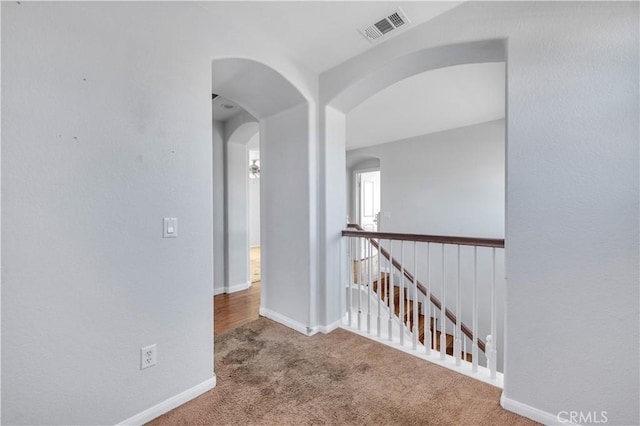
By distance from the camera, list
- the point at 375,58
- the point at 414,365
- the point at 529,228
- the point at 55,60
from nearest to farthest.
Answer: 1. the point at 55,60
2. the point at 529,228
3. the point at 414,365
4. the point at 375,58

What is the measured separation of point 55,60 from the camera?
114 centimetres

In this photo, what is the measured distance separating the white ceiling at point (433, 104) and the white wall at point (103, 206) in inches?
79.9

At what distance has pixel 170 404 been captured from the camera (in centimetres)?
147

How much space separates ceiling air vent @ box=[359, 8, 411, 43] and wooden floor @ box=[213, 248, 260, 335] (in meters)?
2.71

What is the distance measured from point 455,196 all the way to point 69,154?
181 inches

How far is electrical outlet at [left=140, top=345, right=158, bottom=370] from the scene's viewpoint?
4.53ft

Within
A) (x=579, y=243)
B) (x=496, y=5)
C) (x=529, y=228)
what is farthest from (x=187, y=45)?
(x=579, y=243)

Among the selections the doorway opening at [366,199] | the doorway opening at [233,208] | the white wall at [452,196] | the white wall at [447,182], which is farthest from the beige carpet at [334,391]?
the doorway opening at [366,199]

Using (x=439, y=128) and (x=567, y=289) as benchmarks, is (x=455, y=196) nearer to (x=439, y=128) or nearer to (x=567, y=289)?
(x=439, y=128)

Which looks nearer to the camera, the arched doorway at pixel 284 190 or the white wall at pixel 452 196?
the arched doorway at pixel 284 190

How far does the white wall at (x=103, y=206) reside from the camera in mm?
1071

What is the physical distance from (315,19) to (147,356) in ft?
7.38

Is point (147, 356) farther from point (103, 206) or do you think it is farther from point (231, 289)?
point (231, 289)

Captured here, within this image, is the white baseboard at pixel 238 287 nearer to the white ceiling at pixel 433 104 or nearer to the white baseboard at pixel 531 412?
the white ceiling at pixel 433 104
